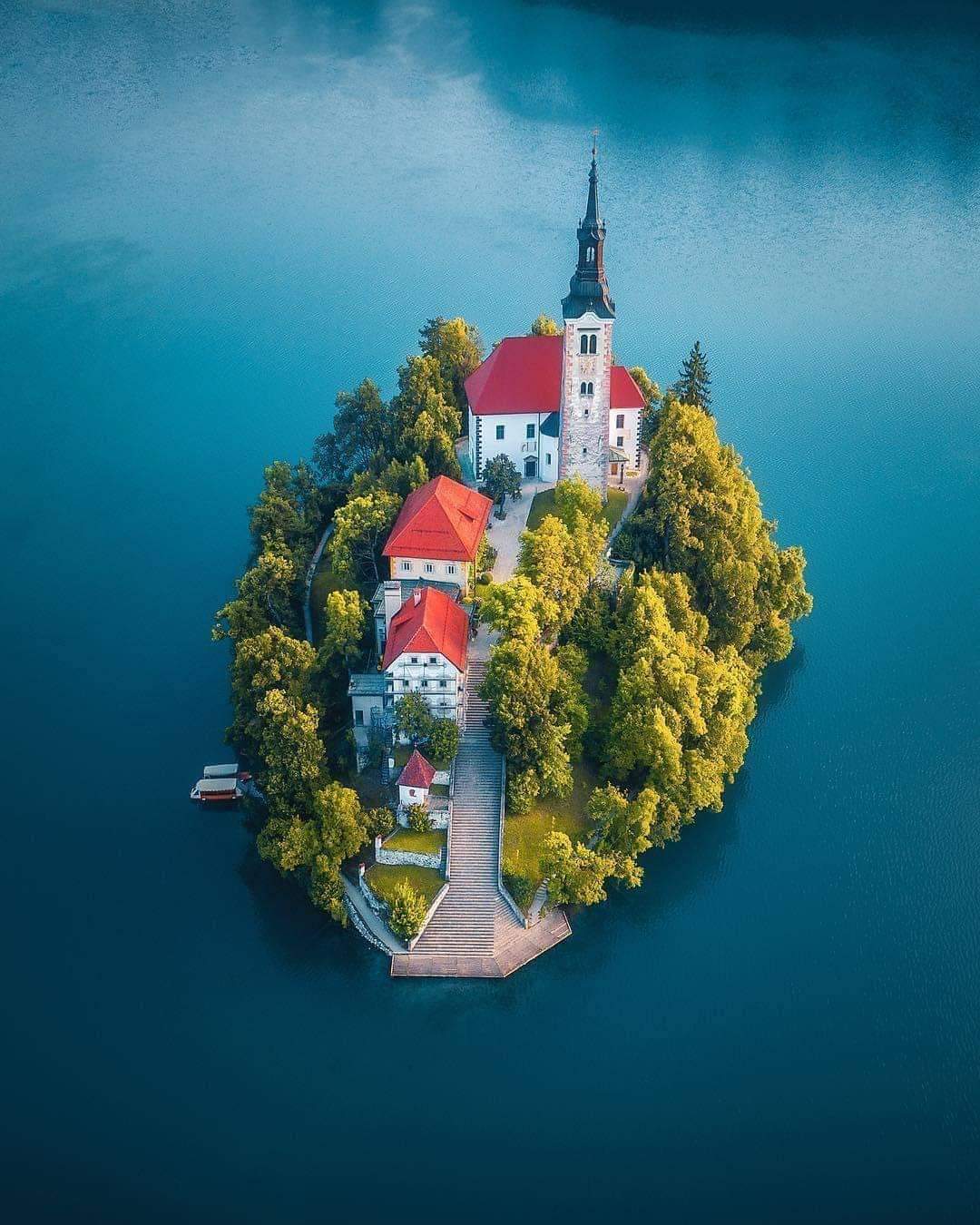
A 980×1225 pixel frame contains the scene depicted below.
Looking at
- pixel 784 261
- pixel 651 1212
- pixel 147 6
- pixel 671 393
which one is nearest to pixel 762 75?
pixel 784 261

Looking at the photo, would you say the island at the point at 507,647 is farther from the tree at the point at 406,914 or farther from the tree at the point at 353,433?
the tree at the point at 353,433

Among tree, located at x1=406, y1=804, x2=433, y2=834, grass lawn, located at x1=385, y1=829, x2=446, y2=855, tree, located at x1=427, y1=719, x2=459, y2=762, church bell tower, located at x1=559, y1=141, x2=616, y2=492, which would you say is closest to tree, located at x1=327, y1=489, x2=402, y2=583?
church bell tower, located at x1=559, y1=141, x2=616, y2=492

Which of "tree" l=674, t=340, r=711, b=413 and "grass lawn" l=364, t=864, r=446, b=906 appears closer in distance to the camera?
"grass lawn" l=364, t=864, r=446, b=906

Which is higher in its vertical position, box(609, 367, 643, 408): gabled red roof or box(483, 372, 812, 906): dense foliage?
box(609, 367, 643, 408): gabled red roof

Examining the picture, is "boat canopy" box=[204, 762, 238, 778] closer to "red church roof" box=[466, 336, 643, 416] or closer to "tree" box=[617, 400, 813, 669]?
"tree" box=[617, 400, 813, 669]

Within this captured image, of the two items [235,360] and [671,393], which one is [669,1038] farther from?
[235,360]

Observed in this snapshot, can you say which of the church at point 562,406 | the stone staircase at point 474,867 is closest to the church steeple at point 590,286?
the church at point 562,406

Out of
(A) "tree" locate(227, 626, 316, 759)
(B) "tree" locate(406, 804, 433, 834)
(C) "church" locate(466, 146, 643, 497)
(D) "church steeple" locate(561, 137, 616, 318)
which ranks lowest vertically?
(B) "tree" locate(406, 804, 433, 834)
